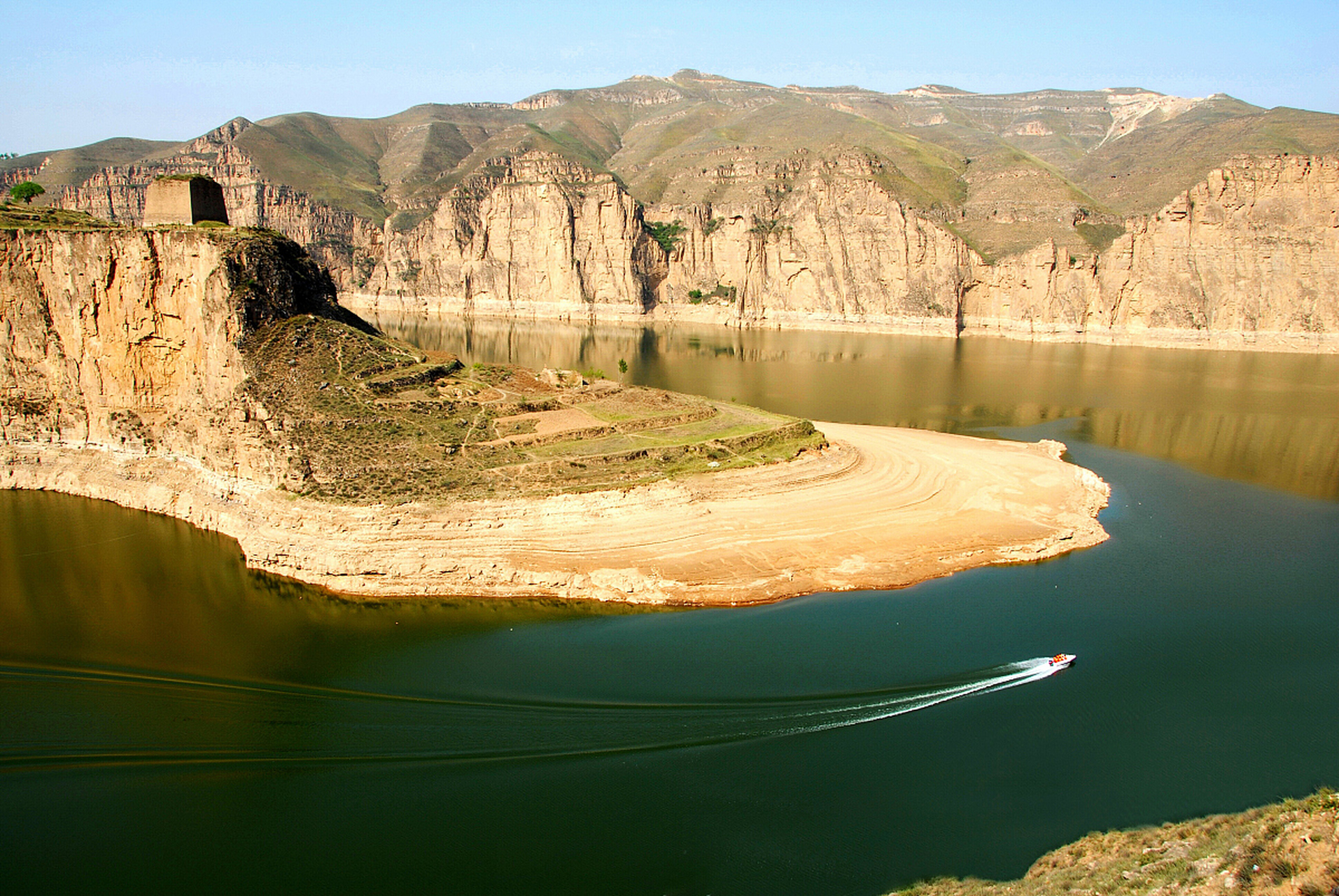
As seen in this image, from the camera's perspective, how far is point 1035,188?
157m

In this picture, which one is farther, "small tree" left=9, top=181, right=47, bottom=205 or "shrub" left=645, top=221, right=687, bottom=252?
"shrub" left=645, top=221, right=687, bottom=252

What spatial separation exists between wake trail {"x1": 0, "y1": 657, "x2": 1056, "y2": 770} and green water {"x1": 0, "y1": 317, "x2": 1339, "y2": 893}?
11 centimetres

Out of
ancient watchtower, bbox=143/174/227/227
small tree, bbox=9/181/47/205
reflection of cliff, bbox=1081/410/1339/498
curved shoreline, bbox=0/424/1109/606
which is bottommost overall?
curved shoreline, bbox=0/424/1109/606

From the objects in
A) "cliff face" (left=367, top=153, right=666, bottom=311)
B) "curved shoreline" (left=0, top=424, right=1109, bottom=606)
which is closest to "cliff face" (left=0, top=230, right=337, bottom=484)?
"curved shoreline" (left=0, top=424, right=1109, bottom=606)

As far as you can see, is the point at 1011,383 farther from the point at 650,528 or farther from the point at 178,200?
the point at 178,200

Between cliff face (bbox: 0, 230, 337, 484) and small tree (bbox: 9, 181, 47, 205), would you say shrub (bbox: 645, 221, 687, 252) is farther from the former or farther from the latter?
cliff face (bbox: 0, 230, 337, 484)

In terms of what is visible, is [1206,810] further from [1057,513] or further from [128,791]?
[128,791]

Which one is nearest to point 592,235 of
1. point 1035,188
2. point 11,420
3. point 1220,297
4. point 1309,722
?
point 1035,188

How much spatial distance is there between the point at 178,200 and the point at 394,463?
80.3ft

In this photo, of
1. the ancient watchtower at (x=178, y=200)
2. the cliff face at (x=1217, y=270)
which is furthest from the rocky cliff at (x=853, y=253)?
the ancient watchtower at (x=178, y=200)

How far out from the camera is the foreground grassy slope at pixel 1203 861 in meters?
12.6

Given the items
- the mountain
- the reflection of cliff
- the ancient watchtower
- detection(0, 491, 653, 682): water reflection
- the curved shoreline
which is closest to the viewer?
detection(0, 491, 653, 682): water reflection

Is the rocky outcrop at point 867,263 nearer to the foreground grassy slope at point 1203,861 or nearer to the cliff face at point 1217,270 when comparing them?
the cliff face at point 1217,270

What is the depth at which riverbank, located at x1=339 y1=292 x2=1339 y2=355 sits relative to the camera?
12450 centimetres
